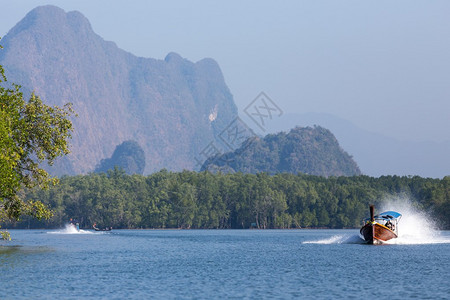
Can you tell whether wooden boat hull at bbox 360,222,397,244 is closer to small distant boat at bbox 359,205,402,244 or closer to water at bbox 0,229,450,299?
small distant boat at bbox 359,205,402,244

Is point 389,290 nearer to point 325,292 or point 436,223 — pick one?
point 325,292

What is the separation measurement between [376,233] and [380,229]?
1101 millimetres

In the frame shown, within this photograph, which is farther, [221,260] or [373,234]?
[373,234]

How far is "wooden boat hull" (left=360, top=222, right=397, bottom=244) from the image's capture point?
95500 mm

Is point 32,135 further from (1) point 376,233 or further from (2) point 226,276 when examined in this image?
(1) point 376,233

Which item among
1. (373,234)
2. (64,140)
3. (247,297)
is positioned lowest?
(247,297)

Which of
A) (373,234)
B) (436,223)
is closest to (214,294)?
(373,234)

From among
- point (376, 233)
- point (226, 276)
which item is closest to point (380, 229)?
point (376, 233)

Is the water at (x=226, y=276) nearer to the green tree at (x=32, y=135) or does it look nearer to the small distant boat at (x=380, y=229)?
the green tree at (x=32, y=135)

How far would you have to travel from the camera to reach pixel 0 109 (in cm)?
6606

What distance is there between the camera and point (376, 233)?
320 ft

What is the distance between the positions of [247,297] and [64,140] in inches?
1356

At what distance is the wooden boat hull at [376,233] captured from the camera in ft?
313

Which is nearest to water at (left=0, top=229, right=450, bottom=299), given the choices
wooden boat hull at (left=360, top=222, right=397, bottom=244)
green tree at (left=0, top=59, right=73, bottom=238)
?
green tree at (left=0, top=59, right=73, bottom=238)
